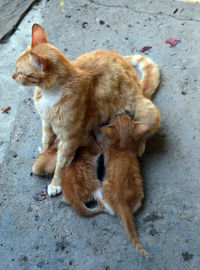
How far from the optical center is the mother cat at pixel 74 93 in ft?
7.68

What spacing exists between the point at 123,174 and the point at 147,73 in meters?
1.39

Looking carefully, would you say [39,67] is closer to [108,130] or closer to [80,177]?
[108,130]

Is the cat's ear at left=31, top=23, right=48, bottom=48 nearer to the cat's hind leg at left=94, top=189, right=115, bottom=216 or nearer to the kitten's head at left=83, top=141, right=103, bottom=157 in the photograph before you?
the kitten's head at left=83, top=141, right=103, bottom=157

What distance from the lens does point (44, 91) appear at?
2.47 meters

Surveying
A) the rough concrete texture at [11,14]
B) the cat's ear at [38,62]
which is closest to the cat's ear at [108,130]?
the cat's ear at [38,62]

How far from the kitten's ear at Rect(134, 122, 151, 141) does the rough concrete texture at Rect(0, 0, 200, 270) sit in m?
0.33

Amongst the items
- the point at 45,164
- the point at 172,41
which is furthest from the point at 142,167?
the point at 172,41

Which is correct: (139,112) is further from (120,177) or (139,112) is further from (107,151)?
(120,177)

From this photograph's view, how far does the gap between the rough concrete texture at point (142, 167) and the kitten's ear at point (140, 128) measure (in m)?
0.33

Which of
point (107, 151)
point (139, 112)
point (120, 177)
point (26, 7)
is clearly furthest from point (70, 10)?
point (120, 177)

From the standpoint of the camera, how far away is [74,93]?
97.6 inches

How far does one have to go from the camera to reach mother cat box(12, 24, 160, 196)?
234cm

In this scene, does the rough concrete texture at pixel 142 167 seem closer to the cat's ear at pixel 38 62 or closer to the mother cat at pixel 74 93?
the mother cat at pixel 74 93

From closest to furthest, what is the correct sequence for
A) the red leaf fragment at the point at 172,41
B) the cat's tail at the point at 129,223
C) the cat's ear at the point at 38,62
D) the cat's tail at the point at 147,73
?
the cat's ear at the point at 38,62
the cat's tail at the point at 129,223
the cat's tail at the point at 147,73
the red leaf fragment at the point at 172,41
